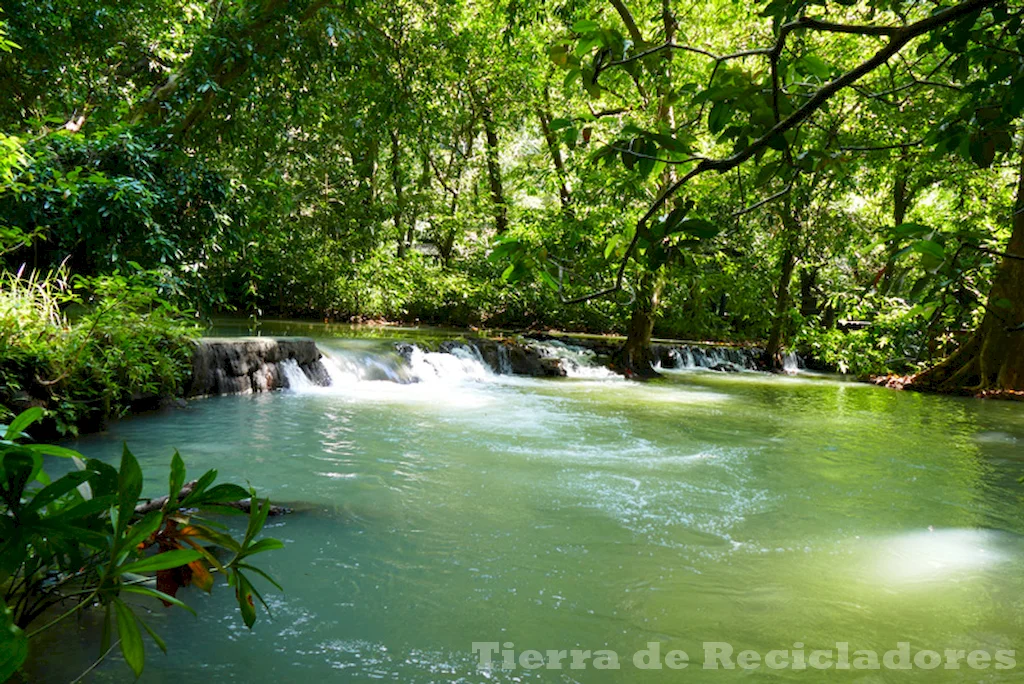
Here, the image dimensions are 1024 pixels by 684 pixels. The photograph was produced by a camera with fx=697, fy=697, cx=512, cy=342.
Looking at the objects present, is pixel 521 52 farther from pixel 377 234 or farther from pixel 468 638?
pixel 468 638

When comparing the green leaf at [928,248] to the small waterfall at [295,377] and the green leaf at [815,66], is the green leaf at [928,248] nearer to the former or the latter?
the green leaf at [815,66]

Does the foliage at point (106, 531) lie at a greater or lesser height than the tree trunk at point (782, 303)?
lesser

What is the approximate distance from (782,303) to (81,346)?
14.8m

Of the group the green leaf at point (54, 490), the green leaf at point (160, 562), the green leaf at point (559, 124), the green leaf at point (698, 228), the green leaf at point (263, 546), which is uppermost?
the green leaf at point (559, 124)

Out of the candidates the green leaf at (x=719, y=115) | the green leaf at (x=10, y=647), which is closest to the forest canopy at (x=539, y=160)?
the green leaf at (x=719, y=115)

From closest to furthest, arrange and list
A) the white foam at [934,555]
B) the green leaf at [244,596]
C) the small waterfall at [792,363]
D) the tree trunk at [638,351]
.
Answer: the green leaf at [244,596] → the white foam at [934,555] → the tree trunk at [638,351] → the small waterfall at [792,363]

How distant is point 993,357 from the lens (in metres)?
12.4

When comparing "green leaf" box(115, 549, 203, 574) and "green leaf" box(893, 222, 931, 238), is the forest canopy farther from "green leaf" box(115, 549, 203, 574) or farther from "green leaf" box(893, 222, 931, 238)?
"green leaf" box(115, 549, 203, 574)

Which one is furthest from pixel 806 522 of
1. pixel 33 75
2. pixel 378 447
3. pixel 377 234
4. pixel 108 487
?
pixel 377 234

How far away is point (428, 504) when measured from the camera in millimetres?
4684

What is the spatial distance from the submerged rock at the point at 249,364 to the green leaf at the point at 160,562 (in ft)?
27.5

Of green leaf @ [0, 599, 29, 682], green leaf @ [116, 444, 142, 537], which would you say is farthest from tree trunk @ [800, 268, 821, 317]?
green leaf @ [0, 599, 29, 682]

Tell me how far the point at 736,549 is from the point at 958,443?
215 inches

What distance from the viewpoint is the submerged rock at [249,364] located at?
8.96 m
